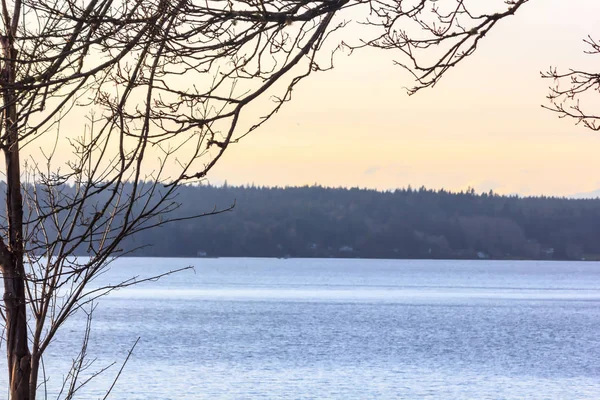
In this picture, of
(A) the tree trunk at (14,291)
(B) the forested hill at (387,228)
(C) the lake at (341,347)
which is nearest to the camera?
(A) the tree trunk at (14,291)

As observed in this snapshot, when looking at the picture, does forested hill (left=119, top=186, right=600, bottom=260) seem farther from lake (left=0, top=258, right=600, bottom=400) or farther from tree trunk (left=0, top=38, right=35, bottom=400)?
tree trunk (left=0, top=38, right=35, bottom=400)

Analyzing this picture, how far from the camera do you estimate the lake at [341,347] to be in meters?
31.4

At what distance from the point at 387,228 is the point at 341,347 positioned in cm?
10925

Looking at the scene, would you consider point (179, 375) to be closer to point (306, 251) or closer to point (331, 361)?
point (331, 361)

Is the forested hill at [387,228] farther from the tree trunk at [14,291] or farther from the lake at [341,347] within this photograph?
the tree trunk at [14,291]

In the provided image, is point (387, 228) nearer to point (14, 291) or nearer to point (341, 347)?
point (341, 347)

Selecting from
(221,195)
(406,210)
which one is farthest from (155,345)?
(406,210)

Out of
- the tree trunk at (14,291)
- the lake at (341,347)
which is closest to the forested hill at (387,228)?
the lake at (341,347)

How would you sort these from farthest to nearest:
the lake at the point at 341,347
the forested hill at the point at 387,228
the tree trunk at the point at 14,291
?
1. the forested hill at the point at 387,228
2. the lake at the point at 341,347
3. the tree trunk at the point at 14,291

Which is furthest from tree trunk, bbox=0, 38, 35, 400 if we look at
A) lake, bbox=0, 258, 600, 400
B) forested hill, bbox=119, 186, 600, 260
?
forested hill, bbox=119, 186, 600, 260

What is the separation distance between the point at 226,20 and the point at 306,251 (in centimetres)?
16261

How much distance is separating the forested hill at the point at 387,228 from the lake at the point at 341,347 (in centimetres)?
5007

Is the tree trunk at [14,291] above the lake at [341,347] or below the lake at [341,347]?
above

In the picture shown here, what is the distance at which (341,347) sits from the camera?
44562mm
